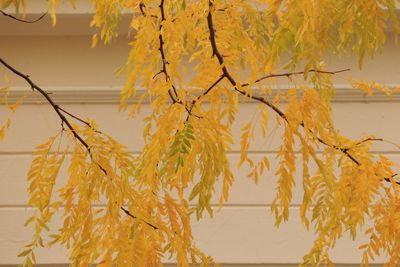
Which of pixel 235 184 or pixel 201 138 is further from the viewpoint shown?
pixel 235 184

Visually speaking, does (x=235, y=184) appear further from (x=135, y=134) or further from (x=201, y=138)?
(x=201, y=138)

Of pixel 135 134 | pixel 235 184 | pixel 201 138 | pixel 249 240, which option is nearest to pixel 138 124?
pixel 135 134

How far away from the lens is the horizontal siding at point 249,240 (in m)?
3.95

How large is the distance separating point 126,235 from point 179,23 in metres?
0.54

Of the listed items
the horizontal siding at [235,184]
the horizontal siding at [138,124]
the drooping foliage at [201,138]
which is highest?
the horizontal siding at [138,124]

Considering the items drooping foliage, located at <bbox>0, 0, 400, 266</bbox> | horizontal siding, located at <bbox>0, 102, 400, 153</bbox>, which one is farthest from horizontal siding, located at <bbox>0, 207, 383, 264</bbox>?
drooping foliage, located at <bbox>0, 0, 400, 266</bbox>

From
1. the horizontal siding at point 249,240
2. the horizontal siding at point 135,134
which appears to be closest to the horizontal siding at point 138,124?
the horizontal siding at point 135,134

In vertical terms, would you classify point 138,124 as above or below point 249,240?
above

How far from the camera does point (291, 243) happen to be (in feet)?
12.9

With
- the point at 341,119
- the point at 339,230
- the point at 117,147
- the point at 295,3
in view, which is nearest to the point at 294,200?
the point at 341,119

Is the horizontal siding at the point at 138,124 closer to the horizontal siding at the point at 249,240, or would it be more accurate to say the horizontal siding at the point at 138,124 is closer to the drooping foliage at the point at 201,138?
the horizontal siding at the point at 249,240

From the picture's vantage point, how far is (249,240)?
157 inches

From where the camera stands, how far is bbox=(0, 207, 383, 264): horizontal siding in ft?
12.9

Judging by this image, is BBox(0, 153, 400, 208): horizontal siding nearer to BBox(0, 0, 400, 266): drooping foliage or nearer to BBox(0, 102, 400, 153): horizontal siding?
BBox(0, 102, 400, 153): horizontal siding
